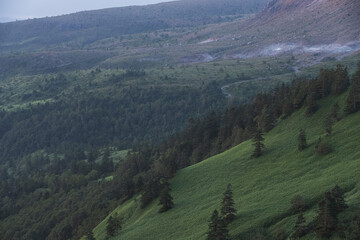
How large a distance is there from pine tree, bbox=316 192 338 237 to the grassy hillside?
1.52 meters

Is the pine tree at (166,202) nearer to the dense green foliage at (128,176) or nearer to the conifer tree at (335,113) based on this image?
the dense green foliage at (128,176)

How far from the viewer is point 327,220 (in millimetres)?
37188

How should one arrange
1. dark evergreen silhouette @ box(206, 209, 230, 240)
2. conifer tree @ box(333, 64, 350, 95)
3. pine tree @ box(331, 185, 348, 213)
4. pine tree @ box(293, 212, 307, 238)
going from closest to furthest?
pine tree @ box(293, 212, 307, 238) → pine tree @ box(331, 185, 348, 213) → dark evergreen silhouette @ box(206, 209, 230, 240) → conifer tree @ box(333, 64, 350, 95)

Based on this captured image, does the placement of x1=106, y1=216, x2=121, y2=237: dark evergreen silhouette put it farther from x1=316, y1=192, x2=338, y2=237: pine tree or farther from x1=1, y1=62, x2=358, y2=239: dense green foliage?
x1=316, y1=192, x2=338, y2=237: pine tree

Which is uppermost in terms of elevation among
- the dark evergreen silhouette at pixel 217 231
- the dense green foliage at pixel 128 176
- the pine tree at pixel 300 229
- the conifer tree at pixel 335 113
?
the conifer tree at pixel 335 113

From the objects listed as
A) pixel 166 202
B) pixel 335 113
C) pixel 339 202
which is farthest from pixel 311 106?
pixel 339 202

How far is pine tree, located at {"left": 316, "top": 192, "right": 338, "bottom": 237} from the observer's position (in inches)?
1460

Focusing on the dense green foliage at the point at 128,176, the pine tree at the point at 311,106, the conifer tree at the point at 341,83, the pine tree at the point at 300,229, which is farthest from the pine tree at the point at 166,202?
the conifer tree at the point at 341,83

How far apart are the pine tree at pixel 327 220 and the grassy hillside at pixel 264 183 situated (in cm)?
152

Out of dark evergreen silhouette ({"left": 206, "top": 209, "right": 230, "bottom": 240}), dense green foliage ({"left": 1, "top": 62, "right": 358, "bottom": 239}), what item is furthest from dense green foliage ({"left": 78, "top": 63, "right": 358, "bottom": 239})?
dense green foliage ({"left": 1, "top": 62, "right": 358, "bottom": 239})

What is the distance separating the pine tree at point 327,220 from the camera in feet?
122

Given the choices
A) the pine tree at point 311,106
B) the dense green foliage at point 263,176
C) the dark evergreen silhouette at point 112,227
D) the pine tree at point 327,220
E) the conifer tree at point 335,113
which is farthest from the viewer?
the pine tree at point 311,106

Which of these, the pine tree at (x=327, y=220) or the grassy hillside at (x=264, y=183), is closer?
the pine tree at (x=327, y=220)

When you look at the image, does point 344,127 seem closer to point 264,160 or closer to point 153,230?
point 264,160
